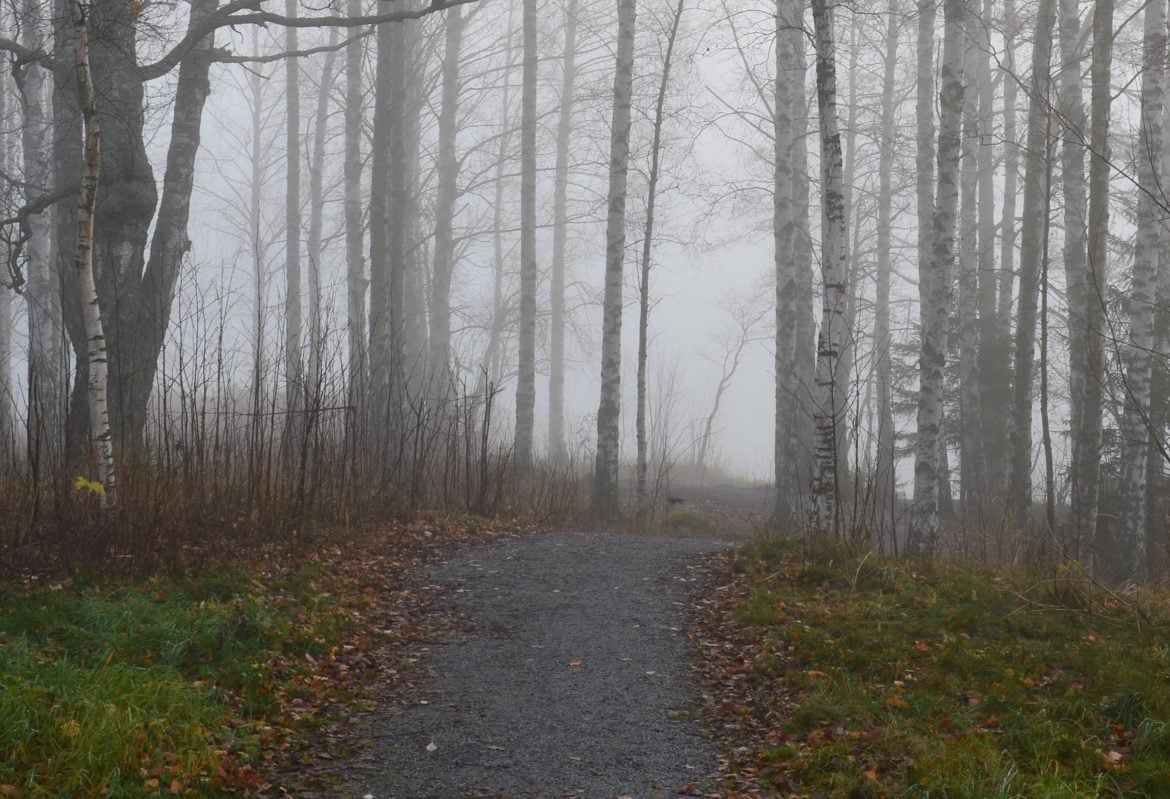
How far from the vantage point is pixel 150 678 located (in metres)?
5.32

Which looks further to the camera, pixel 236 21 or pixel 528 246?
pixel 528 246

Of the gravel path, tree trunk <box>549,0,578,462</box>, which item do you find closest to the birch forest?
tree trunk <box>549,0,578,462</box>

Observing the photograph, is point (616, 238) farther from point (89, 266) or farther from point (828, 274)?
point (89, 266)

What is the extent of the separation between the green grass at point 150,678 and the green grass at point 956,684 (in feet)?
9.11

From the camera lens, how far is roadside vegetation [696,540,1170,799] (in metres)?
4.95

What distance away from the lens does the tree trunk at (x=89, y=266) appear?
721 centimetres

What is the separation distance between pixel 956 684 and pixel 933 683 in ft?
0.42

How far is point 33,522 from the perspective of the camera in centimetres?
702

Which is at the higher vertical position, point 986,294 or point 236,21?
point 236,21

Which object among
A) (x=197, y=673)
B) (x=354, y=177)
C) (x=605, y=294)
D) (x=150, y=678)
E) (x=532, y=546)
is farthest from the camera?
(x=354, y=177)

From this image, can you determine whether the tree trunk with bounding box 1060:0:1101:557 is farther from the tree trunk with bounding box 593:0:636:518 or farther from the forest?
the tree trunk with bounding box 593:0:636:518

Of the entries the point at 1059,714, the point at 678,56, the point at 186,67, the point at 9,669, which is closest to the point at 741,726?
the point at 1059,714

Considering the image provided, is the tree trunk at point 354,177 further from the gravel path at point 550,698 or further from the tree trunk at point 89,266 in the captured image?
the tree trunk at point 89,266

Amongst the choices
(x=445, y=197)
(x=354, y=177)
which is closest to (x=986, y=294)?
(x=445, y=197)
